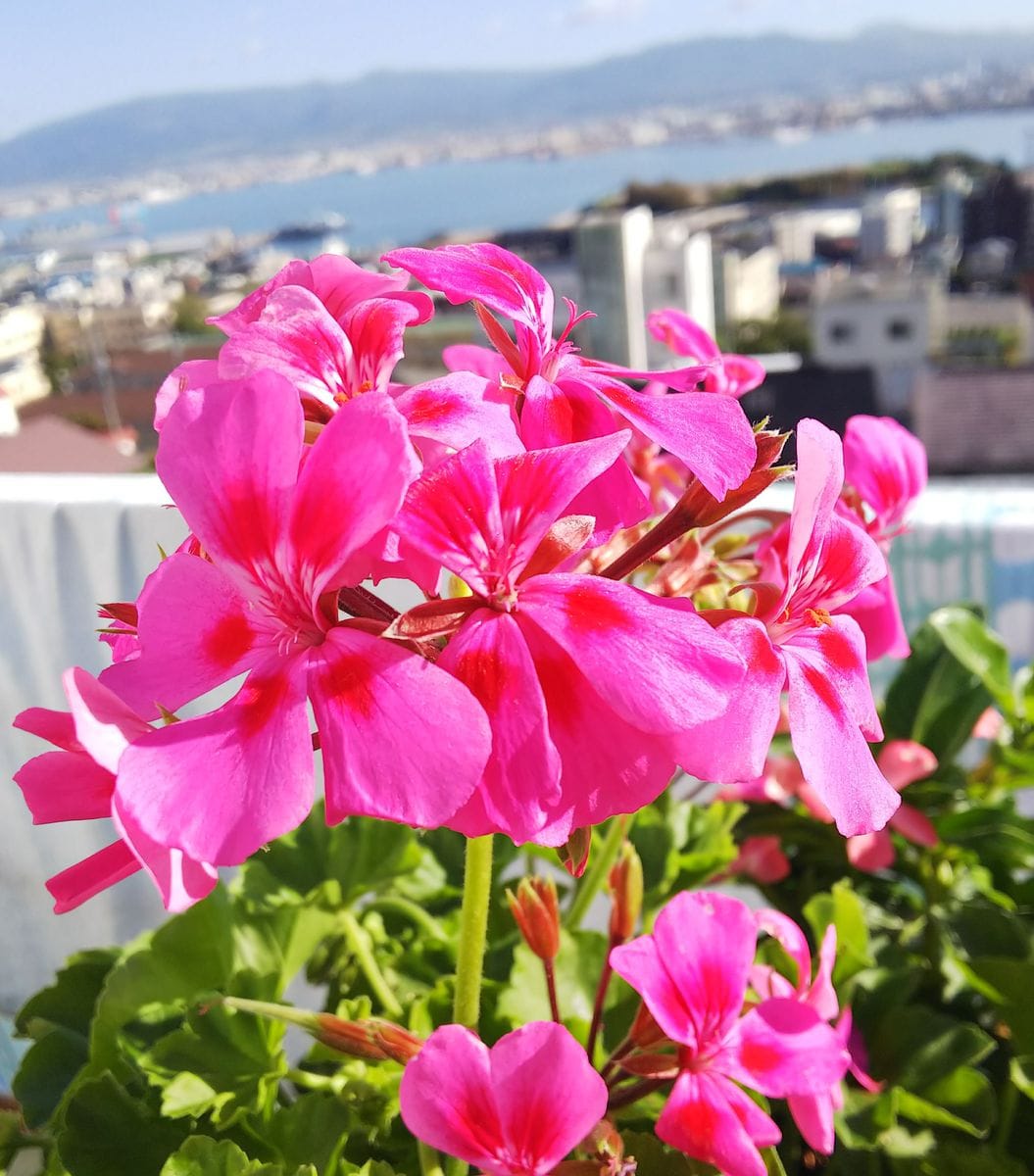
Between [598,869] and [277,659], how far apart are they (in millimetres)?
306

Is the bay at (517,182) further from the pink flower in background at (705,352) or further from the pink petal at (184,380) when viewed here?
the pink petal at (184,380)

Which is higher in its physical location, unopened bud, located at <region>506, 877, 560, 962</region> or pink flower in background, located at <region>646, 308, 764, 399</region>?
pink flower in background, located at <region>646, 308, 764, 399</region>

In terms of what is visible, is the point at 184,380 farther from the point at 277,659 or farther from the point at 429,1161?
the point at 429,1161

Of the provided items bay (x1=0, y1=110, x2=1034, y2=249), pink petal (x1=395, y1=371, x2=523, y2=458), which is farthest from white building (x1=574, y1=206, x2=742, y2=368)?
bay (x1=0, y1=110, x2=1034, y2=249)

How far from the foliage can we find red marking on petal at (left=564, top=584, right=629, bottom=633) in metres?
0.25

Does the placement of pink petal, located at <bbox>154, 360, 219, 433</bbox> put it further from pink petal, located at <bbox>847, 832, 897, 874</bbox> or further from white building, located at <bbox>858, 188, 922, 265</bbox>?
white building, located at <bbox>858, 188, 922, 265</bbox>

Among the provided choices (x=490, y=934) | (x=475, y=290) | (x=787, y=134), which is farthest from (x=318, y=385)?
(x=787, y=134)

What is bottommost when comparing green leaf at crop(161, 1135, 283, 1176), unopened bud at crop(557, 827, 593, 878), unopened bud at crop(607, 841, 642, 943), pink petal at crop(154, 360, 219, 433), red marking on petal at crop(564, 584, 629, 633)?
green leaf at crop(161, 1135, 283, 1176)

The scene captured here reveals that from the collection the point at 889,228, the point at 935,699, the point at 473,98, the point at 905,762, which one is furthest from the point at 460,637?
the point at 473,98

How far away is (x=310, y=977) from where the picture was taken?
2.25ft

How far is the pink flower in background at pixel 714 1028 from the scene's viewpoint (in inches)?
15.7

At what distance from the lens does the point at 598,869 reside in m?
0.57

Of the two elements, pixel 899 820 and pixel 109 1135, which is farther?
pixel 899 820

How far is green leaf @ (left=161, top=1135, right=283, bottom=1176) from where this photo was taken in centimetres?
44
